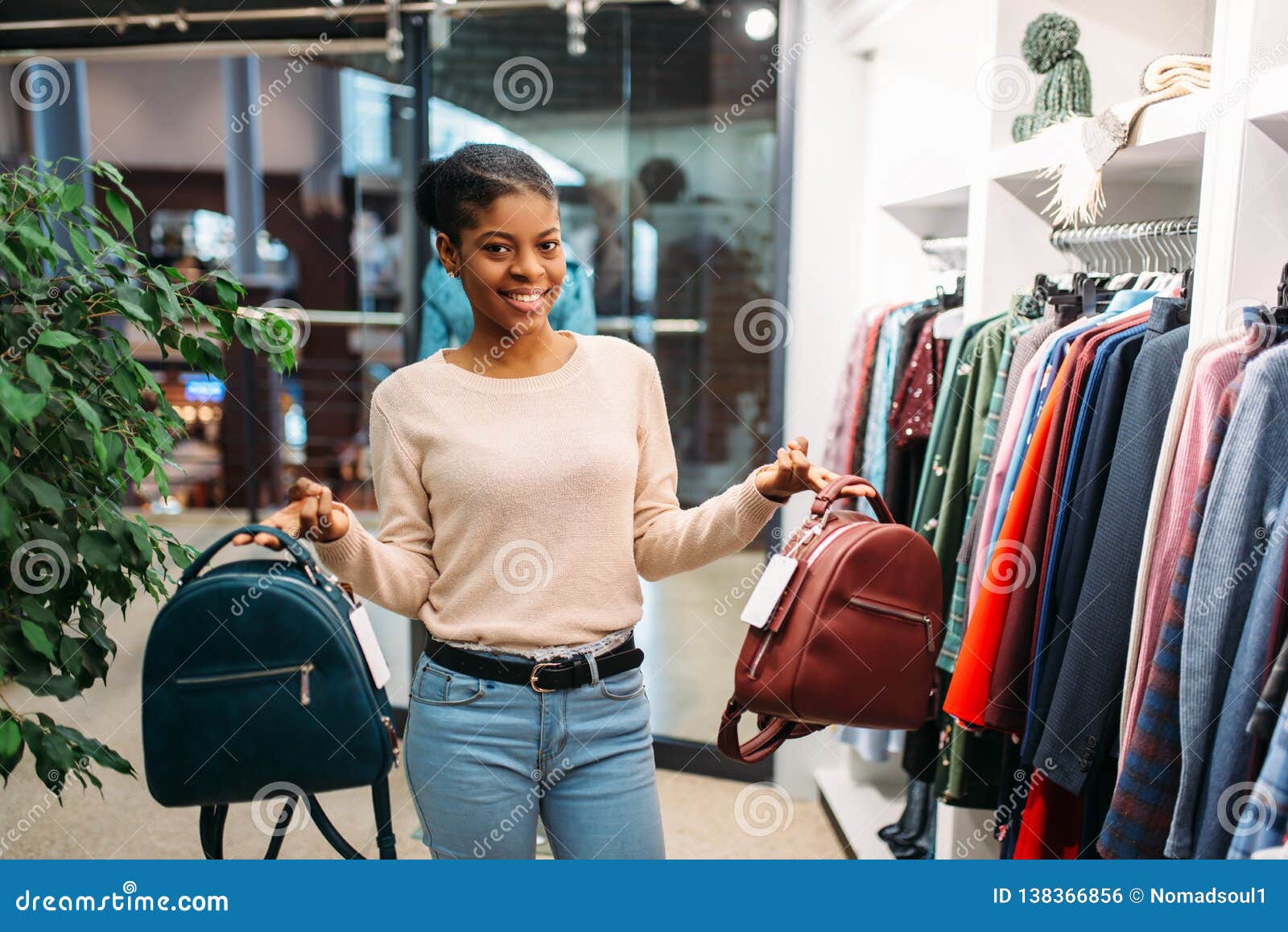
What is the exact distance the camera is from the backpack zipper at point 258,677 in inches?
47.1

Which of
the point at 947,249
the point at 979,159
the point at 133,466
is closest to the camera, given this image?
the point at 133,466

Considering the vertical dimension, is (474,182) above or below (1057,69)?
below

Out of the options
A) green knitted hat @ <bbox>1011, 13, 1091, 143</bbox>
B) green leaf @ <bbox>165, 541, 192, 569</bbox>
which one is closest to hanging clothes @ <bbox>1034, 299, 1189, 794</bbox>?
green knitted hat @ <bbox>1011, 13, 1091, 143</bbox>

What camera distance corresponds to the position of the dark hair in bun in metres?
1.31

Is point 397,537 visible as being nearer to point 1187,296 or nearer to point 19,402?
point 19,402

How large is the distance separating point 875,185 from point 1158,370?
1.55m

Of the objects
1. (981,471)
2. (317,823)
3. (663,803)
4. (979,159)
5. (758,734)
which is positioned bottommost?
(663,803)

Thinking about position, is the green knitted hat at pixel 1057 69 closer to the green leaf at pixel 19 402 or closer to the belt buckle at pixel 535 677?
the belt buckle at pixel 535 677

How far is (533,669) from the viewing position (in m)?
1.32

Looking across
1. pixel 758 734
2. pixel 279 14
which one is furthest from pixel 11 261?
pixel 279 14

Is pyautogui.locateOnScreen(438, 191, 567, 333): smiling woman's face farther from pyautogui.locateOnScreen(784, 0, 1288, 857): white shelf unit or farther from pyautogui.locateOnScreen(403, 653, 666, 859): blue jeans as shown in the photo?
pyautogui.locateOnScreen(784, 0, 1288, 857): white shelf unit

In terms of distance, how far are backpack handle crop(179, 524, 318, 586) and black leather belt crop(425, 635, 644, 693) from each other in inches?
8.5

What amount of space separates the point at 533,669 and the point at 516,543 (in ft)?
0.53

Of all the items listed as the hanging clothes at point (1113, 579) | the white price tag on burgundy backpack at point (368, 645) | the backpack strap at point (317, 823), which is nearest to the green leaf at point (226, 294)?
the white price tag on burgundy backpack at point (368, 645)
